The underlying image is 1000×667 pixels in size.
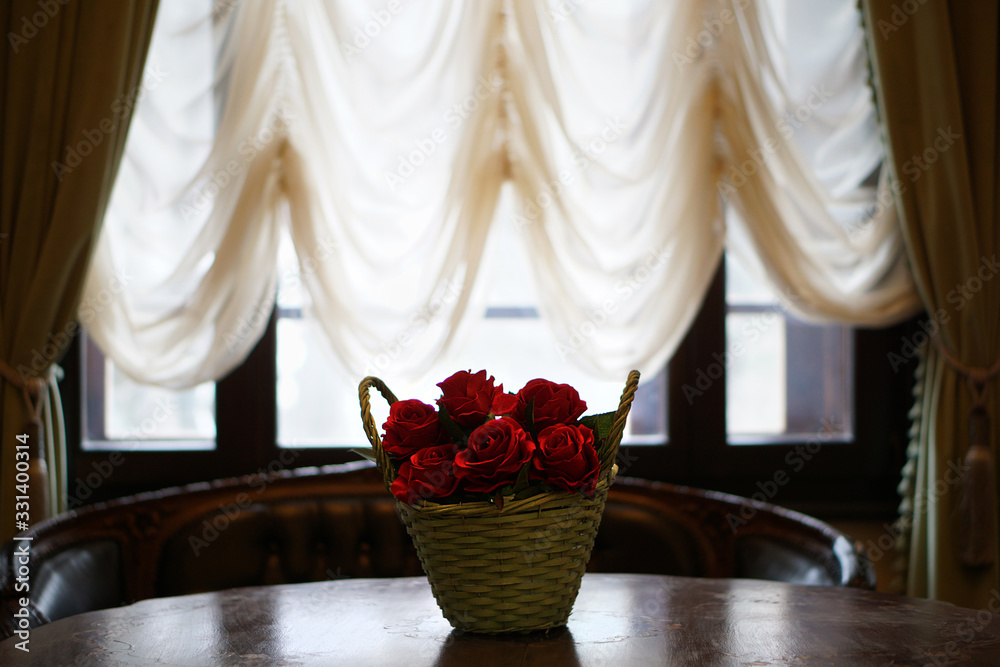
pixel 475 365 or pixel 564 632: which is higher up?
pixel 475 365

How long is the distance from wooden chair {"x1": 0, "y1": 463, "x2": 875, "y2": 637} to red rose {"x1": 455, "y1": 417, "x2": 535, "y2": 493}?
0.94 metres

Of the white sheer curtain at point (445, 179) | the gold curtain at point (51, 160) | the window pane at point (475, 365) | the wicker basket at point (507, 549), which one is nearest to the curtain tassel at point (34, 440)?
the gold curtain at point (51, 160)

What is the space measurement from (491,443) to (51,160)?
5.16 feet

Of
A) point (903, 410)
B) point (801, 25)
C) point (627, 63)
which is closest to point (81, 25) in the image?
point (627, 63)

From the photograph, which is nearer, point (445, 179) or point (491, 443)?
point (491, 443)

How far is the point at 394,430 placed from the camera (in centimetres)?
98

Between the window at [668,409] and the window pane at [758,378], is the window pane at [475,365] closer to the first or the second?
the window at [668,409]

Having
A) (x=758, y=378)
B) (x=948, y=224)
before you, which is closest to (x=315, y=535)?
(x=758, y=378)

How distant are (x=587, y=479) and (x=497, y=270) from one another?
4.20 feet

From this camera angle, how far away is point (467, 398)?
0.99 meters

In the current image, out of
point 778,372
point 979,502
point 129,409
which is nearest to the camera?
point 979,502

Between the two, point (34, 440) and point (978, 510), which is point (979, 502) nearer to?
point (978, 510)

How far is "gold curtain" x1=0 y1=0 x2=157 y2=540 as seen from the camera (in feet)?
6.31

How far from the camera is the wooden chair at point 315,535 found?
5.61 ft
